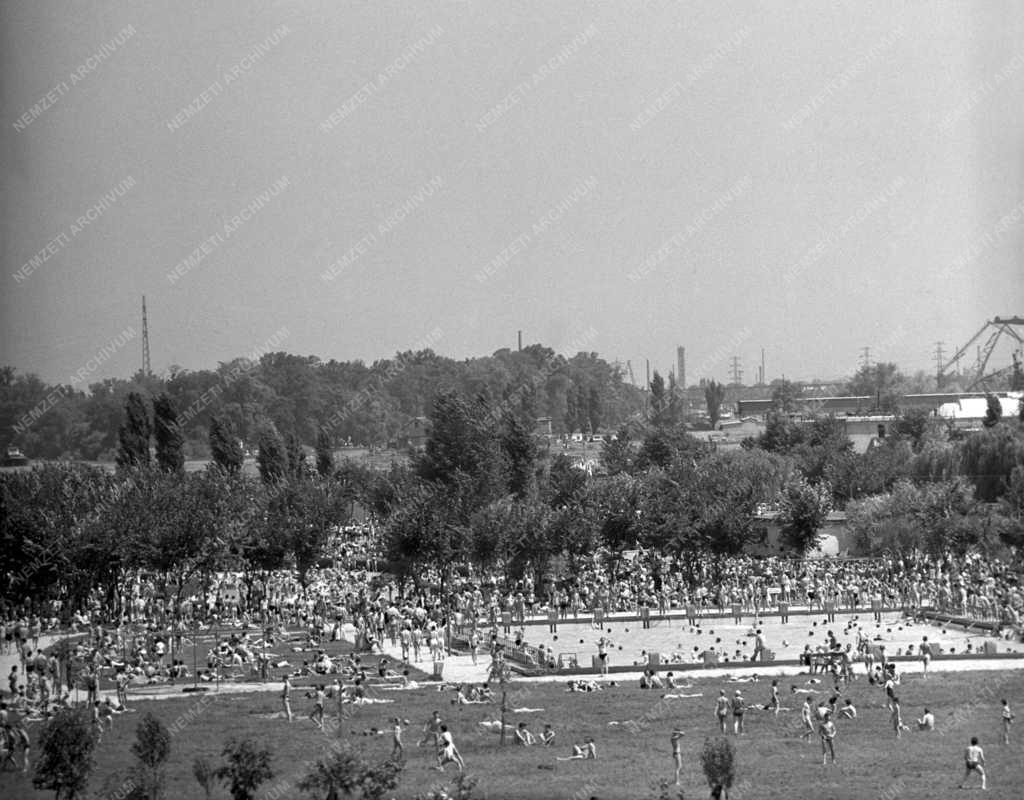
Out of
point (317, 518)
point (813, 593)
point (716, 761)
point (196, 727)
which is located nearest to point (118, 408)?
point (317, 518)

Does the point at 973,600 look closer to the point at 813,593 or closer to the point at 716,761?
the point at 813,593

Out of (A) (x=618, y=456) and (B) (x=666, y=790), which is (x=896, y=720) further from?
(A) (x=618, y=456)

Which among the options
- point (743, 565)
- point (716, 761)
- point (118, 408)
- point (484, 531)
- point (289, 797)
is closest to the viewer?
point (716, 761)

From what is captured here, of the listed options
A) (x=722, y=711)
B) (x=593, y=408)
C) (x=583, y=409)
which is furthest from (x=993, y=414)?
(x=722, y=711)

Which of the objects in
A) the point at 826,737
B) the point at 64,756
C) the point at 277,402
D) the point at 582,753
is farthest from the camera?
the point at 277,402

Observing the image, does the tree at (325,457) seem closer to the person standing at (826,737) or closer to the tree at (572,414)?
the tree at (572,414)

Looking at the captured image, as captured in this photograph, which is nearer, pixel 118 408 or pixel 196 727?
pixel 196 727
